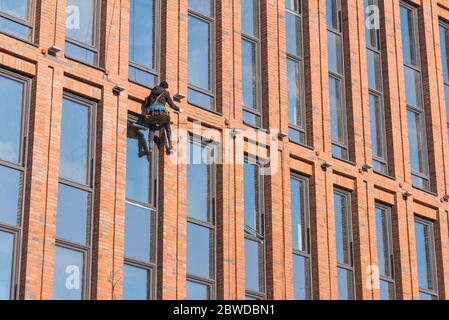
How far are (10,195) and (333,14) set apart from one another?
13738 millimetres

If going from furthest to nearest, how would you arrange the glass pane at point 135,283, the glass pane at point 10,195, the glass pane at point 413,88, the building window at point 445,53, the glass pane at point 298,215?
the building window at point 445,53 < the glass pane at point 413,88 < the glass pane at point 298,215 < the glass pane at point 135,283 < the glass pane at point 10,195

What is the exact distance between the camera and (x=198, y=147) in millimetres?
33094

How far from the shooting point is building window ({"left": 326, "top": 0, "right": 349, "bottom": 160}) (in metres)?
37.4

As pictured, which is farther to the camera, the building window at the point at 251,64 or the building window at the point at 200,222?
the building window at the point at 251,64

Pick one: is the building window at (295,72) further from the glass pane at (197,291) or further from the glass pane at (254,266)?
the glass pane at (197,291)

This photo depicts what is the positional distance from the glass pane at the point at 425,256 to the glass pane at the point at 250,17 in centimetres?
764

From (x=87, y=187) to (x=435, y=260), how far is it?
12.6 metres

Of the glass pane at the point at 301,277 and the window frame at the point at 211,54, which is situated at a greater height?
the window frame at the point at 211,54

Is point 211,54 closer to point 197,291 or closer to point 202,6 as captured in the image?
point 202,6

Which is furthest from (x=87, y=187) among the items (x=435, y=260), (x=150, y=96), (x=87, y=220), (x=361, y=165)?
(x=435, y=260)

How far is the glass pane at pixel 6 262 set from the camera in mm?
28062

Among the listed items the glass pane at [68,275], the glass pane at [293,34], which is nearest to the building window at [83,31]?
the glass pane at [68,275]

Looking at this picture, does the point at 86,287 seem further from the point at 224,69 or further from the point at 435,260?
the point at 435,260

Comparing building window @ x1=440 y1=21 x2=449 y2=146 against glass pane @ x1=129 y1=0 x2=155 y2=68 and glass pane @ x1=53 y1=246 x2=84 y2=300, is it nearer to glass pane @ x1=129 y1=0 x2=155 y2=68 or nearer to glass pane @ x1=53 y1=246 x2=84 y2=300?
glass pane @ x1=129 y1=0 x2=155 y2=68
